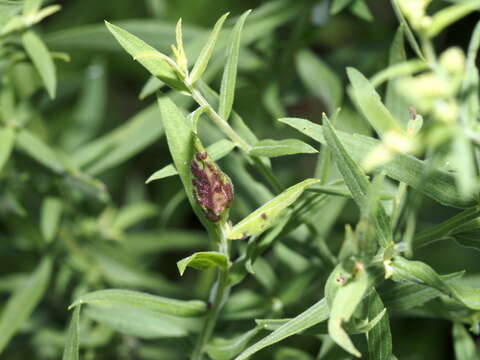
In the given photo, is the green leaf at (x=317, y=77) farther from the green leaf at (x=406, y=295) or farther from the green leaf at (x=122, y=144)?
the green leaf at (x=406, y=295)

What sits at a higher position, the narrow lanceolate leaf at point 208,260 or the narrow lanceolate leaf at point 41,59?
the narrow lanceolate leaf at point 41,59

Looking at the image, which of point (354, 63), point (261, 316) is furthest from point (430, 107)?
point (354, 63)

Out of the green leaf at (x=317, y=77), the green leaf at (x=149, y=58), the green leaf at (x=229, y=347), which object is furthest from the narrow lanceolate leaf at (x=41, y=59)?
the green leaf at (x=317, y=77)

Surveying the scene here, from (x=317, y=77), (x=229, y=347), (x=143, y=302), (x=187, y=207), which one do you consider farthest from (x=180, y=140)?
(x=187, y=207)

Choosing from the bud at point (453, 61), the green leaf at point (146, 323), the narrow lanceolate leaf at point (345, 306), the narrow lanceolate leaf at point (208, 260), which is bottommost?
the green leaf at point (146, 323)

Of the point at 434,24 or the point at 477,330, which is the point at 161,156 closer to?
the point at 477,330

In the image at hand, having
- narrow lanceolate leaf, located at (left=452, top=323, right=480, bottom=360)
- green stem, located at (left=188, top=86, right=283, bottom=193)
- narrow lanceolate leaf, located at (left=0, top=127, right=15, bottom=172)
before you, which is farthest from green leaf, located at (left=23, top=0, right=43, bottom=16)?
narrow lanceolate leaf, located at (left=452, top=323, right=480, bottom=360)

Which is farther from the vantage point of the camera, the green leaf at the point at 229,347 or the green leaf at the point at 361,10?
the green leaf at the point at 361,10

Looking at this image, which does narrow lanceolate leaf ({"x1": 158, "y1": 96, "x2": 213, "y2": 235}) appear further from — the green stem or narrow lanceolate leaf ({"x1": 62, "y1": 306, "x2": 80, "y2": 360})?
narrow lanceolate leaf ({"x1": 62, "y1": 306, "x2": 80, "y2": 360})
